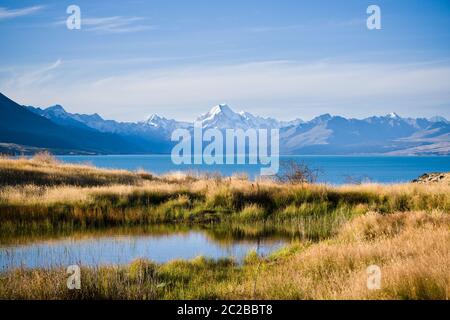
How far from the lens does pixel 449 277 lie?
9023 mm

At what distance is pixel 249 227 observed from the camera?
77.1 feet

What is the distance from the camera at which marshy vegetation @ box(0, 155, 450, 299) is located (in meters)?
10.6

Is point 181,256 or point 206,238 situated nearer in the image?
point 181,256

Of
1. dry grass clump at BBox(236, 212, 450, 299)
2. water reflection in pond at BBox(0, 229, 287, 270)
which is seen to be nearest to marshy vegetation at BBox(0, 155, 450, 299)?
dry grass clump at BBox(236, 212, 450, 299)

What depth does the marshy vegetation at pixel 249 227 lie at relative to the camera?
10.6 m

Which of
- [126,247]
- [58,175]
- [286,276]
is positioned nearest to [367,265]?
[286,276]

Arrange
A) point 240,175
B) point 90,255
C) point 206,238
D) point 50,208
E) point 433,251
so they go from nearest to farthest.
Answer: point 433,251 < point 90,255 < point 206,238 < point 50,208 < point 240,175

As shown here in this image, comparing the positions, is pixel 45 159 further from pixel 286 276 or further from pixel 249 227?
pixel 286 276

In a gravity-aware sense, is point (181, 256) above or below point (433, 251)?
below

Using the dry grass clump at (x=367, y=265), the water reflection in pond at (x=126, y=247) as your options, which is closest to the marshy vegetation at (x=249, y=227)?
the dry grass clump at (x=367, y=265)
